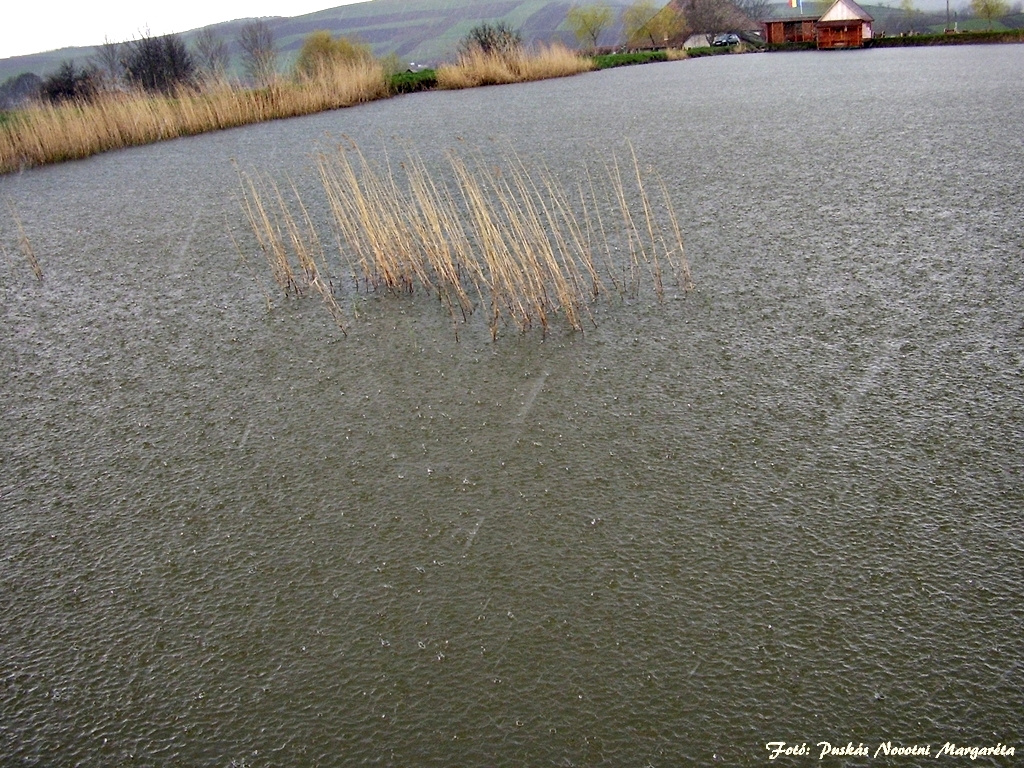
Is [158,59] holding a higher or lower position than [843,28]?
higher

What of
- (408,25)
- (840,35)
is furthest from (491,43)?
(408,25)

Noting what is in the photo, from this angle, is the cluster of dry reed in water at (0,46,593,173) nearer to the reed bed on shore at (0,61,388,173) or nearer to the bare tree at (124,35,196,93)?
the reed bed on shore at (0,61,388,173)

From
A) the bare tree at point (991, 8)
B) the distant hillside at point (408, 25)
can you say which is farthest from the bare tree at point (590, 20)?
the distant hillside at point (408, 25)

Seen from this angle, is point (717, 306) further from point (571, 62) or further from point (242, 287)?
point (571, 62)

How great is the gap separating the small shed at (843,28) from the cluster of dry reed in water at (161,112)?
51.2 ft

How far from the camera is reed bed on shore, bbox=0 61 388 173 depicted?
11.3m

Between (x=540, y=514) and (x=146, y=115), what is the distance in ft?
37.4

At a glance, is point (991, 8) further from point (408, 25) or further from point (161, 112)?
point (408, 25)

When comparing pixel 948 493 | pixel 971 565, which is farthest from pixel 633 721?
pixel 948 493

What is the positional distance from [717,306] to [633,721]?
2636mm

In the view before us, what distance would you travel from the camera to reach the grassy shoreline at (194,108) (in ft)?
37.3

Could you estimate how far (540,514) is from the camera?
282 cm

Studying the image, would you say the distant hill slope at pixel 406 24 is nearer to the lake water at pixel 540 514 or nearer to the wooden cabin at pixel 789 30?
the wooden cabin at pixel 789 30

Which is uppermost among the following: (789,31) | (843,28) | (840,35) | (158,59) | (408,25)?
(408,25)
